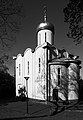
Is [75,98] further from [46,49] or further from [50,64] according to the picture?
[46,49]

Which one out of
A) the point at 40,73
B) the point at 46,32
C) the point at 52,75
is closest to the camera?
the point at 52,75

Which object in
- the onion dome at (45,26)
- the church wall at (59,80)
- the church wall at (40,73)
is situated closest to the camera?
the church wall at (59,80)

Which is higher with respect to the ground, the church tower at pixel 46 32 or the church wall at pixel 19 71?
the church tower at pixel 46 32

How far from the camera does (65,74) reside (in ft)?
67.8

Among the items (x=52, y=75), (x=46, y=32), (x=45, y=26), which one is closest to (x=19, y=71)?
(x=52, y=75)

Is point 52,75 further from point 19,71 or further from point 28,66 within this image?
point 19,71

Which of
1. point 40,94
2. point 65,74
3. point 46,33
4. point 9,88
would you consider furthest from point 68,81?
point 9,88

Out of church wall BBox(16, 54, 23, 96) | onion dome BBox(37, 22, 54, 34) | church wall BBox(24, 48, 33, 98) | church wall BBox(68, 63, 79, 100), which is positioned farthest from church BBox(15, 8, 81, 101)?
onion dome BBox(37, 22, 54, 34)

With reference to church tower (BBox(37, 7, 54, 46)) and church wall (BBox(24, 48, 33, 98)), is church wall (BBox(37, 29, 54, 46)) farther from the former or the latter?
church wall (BBox(24, 48, 33, 98))

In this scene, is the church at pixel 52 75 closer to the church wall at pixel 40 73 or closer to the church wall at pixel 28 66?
the church wall at pixel 40 73

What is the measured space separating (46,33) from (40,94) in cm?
1056

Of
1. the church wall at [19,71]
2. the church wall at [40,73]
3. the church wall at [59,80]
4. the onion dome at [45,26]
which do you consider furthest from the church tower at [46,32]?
the church wall at [59,80]

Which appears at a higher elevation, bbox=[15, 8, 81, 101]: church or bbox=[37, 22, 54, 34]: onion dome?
bbox=[37, 22, 54, 34]: onion dome

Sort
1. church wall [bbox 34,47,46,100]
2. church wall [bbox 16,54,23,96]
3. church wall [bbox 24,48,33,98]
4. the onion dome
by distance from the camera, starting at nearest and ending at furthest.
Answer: church wall [bbox 34,47,46,100] < church wall [bbox 24,48,33,98] < the onion dome < church wall [bbox 16,54,23,96]
